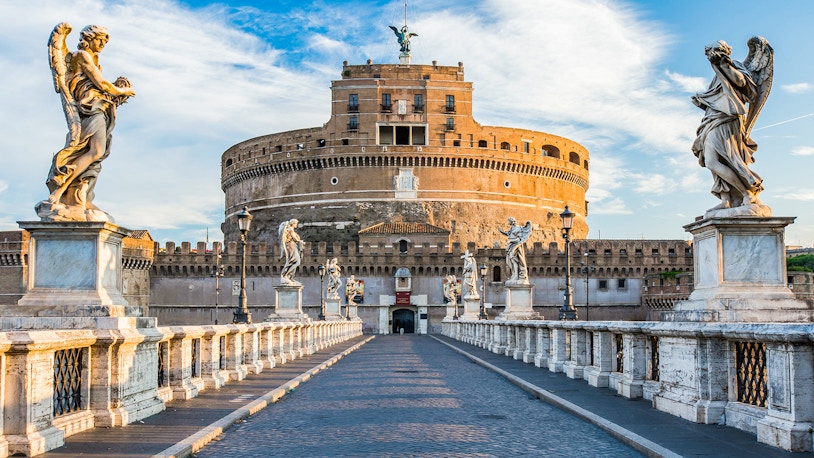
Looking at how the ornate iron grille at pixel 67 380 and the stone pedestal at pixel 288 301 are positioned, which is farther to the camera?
the stone pedestal at pixel 288 301

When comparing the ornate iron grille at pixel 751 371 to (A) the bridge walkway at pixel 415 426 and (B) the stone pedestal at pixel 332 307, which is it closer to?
(A) the bridge walkway at pixel 415 426

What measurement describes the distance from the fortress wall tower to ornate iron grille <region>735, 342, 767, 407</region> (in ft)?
243

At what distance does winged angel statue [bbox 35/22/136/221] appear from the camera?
8.65 meters

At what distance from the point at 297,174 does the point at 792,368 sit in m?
80.4

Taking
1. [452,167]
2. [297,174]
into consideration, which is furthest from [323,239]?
[452,167]

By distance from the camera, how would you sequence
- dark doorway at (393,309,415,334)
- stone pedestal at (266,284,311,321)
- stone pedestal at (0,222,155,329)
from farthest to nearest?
1. dark doorway at (393,309,415,334)
2. stone pedestal at (266,284,311,321)
3. stone pedestal at (0,222,155,329)

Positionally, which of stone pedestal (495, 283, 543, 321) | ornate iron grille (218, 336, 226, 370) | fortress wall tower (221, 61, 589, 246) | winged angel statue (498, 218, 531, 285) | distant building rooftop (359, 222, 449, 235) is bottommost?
ornate iron grille (218, 336, 226, 370)

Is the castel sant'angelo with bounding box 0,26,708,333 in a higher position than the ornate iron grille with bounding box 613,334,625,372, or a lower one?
higher

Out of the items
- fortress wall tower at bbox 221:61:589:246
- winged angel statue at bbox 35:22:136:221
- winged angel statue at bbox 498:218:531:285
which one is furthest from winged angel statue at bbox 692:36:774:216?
fortress wall tower at bbox 221:61:589:246

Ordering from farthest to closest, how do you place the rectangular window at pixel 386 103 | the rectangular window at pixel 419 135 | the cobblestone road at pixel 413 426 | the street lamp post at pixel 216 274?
the rectangular window at pixel 419 135 → the rectangular window at pixel 386 103 → the street lamp post at pixel 216 274 → the cobblestone road at pixel 413 426

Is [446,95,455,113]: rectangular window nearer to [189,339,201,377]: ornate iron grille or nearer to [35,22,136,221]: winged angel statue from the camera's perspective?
[189,339,201,377]: ornate iron grille

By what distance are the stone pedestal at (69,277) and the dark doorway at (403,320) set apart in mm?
65699

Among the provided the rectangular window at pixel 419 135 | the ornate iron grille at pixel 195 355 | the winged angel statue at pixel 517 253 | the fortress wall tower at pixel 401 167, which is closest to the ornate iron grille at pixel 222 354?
the ornate iron grille at pixel 195 355

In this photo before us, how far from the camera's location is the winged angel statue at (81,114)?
28.4 feet
